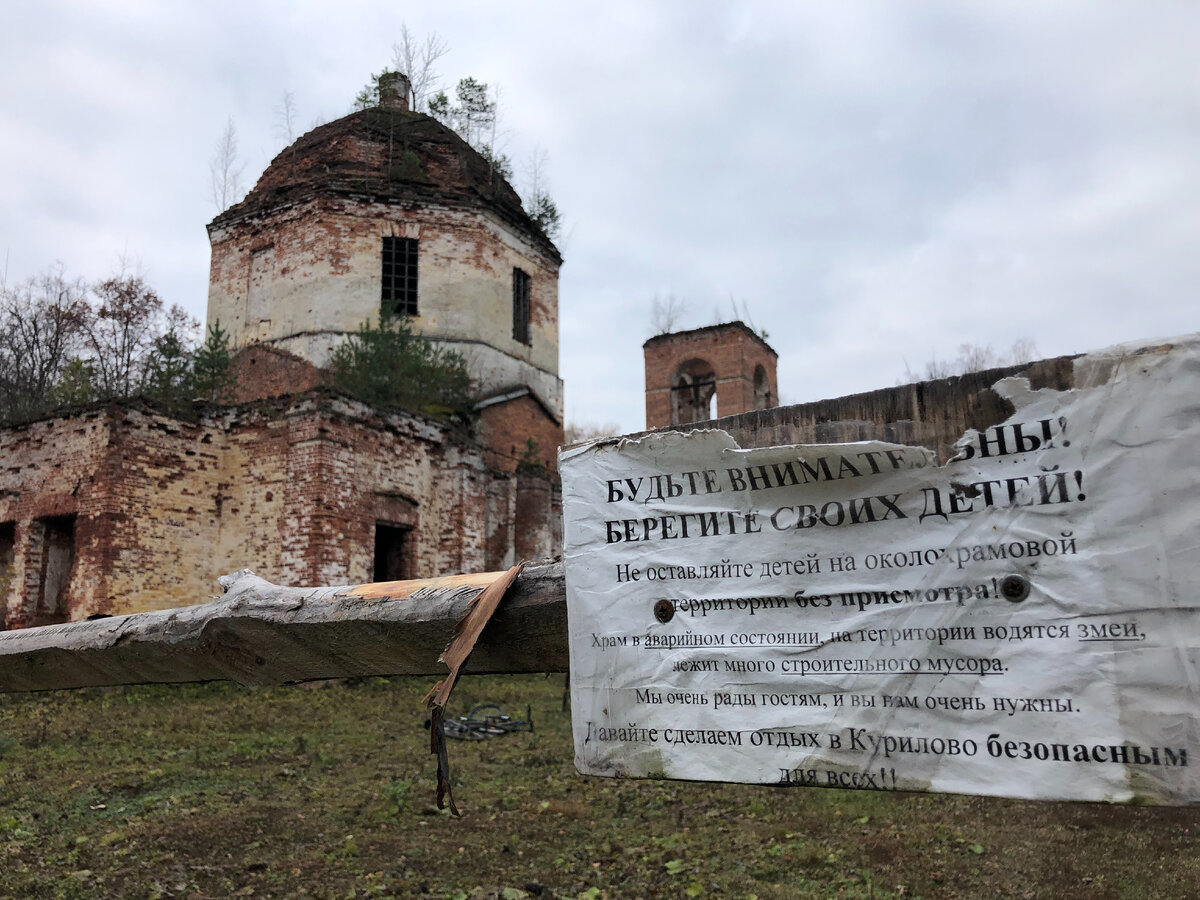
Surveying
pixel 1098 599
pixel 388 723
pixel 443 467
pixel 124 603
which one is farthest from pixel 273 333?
pixel 1098 599

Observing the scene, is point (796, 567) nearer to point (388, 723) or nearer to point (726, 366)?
point (388, 723)

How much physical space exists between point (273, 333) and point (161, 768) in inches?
469

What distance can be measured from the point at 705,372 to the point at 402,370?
1099 cm

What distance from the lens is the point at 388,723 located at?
31.3ft

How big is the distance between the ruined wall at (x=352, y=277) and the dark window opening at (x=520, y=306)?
345mm

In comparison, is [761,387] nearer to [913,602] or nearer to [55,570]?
[55,570]

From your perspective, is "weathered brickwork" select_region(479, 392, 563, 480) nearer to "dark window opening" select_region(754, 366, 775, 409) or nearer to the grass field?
"dark window opening" select_region(754, 366, 775, 409)

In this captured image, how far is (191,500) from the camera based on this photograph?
12.2 meters

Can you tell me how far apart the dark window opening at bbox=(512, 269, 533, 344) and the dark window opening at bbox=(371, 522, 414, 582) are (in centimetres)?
671

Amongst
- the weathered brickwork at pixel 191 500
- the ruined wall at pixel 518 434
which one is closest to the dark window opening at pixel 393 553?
the weathered brickwork at pixel 191 500

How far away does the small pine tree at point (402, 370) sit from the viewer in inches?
590

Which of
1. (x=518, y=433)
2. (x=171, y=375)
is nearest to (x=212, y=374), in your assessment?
(x=171, y=375)

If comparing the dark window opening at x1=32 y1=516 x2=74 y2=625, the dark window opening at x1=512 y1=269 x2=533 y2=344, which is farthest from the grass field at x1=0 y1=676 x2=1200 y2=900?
the dark window opening at x1=512 y1=269 x2=533 y2=344

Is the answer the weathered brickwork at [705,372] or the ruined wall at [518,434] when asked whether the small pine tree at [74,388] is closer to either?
the ruined wall at [518,434]
